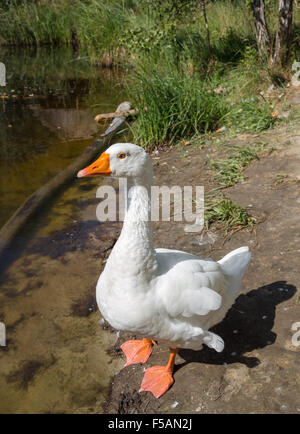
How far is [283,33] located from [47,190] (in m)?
5.31

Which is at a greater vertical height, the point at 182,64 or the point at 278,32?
the point at 278,32

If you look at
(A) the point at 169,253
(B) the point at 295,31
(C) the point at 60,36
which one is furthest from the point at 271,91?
(C) the point at 60,36

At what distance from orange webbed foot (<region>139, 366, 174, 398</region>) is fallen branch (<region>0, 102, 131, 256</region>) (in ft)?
8.05

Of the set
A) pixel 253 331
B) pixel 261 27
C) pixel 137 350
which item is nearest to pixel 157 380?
pixel 137 350

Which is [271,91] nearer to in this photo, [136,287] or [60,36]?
[136,287]

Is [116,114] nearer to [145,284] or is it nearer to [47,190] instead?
[47,190]

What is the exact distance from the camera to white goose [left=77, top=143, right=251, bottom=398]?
2555mm

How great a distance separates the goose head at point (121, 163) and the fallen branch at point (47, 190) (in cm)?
244

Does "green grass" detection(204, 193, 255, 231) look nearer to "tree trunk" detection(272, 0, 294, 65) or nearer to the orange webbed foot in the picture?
the orange webbed foot

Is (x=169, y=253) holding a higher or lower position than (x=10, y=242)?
higher

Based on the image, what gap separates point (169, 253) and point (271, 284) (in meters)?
1.15

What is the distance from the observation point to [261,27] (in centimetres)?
778

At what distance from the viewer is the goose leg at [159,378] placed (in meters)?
2.75

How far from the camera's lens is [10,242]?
15.5 ft
